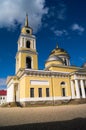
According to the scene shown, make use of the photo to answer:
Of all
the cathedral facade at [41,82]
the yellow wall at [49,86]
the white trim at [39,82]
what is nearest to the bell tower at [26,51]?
the cathedral facade at [41,82]

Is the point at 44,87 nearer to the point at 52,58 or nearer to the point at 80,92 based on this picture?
the point at 80,92

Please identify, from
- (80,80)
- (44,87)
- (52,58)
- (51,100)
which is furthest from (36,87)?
(52,58)

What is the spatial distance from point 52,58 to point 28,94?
1591 centimetres

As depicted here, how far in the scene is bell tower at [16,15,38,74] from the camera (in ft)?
115

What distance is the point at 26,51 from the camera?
36062 mm

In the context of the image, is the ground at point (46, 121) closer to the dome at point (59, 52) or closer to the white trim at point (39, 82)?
the white trim at point (39, 82)

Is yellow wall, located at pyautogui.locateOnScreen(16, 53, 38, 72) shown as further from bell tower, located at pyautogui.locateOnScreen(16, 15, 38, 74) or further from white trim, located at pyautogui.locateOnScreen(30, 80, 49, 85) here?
white trim, located at pyautogui.locateOnScreen(30, 80, 49, 85)

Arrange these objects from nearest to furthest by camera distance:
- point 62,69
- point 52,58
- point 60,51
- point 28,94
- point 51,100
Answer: point 28,94 → point 51,100 → point 62,69 → point 52,58 → point 60,51

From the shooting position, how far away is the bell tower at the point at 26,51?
35.0m

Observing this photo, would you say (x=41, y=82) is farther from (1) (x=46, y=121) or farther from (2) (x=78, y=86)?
(1) (x=46, y=121)

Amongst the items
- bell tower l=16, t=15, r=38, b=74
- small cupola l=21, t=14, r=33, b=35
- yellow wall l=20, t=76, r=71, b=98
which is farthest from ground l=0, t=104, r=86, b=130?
small cupola l=21, t=14, r=33, b=35

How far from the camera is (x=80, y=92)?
31.2 m

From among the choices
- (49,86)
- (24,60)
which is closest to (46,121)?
(49,86)

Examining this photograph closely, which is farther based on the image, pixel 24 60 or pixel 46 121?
pixel 24 60
